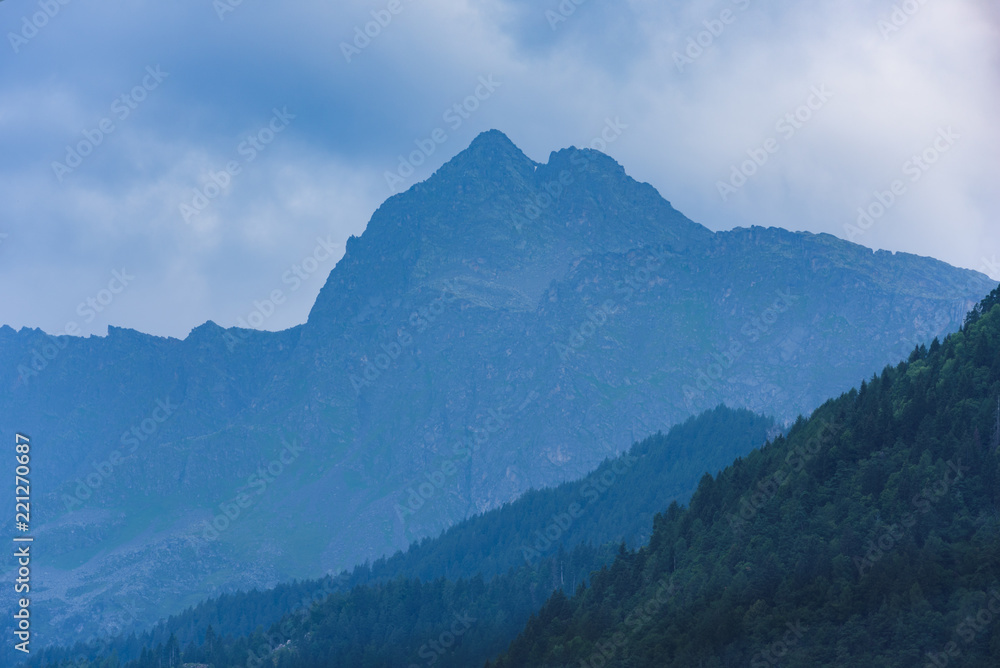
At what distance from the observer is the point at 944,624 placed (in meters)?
162

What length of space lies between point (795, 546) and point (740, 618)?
17.6 meters

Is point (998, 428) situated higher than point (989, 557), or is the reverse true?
point (998, 428)

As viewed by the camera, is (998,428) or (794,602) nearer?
(794,602)

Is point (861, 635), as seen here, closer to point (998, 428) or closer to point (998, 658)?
point (998, 658)

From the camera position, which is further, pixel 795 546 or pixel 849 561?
pixel 795 546

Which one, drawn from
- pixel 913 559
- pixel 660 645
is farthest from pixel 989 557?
pixel 660 645

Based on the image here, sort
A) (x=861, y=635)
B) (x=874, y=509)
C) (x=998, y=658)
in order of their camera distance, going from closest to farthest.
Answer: (x=998, y=658) < (x=861, y=635) < (x=874, y=509)

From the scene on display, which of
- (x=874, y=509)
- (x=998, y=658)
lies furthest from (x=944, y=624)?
(x=874, y=509)

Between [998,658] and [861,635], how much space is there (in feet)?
59.9

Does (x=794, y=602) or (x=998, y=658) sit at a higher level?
(x=794, y=602)

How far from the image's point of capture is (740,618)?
184500 millimetres

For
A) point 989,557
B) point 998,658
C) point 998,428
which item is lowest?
point 998,658

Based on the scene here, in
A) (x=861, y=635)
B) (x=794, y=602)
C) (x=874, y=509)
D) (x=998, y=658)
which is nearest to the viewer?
(x=998, y=658)

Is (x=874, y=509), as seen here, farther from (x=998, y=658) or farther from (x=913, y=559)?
(x=998, y=658)
